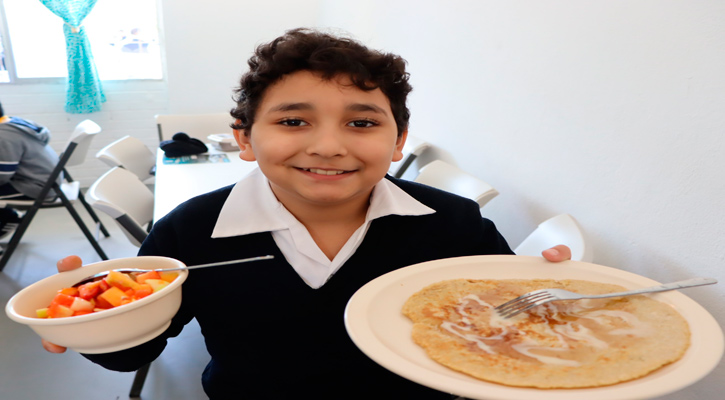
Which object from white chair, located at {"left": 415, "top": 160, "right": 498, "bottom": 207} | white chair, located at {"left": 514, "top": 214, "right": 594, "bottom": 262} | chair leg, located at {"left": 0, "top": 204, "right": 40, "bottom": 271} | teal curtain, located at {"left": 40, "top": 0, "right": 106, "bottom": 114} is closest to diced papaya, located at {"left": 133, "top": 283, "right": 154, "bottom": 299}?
white chair, located at {"left": 514, "top": 214, "right": 594, "bottom": 262}

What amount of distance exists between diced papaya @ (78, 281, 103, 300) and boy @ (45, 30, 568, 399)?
0.20 meters

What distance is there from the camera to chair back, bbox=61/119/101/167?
2.98 m

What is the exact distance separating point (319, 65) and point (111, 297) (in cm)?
54

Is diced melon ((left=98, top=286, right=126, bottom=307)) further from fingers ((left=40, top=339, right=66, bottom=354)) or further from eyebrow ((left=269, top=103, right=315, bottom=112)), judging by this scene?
eyebrow ((left=269, top=103, right=315, bottom=112))

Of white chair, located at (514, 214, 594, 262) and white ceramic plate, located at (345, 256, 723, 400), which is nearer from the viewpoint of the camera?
white ceramic plate, located at (345, 256, 723, 400)

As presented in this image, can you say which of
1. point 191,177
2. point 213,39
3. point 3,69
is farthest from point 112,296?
point 3,69

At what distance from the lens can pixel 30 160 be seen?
309 cm

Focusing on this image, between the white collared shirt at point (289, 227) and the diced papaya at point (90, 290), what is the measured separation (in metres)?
0.28

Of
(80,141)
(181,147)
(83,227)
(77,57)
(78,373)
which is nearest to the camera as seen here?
(78,373)

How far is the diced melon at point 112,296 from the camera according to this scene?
74 cm

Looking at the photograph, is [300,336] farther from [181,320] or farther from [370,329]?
[370,329]

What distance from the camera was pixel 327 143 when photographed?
2.90ft

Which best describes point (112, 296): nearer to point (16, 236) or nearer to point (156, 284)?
point (156, 284)

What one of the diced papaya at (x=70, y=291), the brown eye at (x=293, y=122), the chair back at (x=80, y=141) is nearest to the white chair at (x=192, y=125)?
the chair back at (x=80, y=141)
